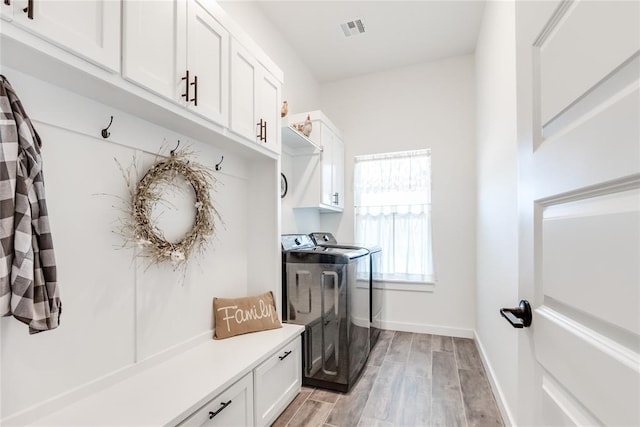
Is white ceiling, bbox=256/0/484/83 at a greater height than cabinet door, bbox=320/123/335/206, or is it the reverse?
white ceiling, bbox=256/0/484/83

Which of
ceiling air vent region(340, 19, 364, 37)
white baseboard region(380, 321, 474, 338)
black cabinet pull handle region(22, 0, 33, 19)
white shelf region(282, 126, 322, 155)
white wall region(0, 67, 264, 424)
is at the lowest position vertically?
white baseboard region(380, 321, 474, 338)

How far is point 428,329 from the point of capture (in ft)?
11.5

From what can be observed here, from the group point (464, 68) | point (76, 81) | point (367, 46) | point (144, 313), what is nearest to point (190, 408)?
point (144, 313)

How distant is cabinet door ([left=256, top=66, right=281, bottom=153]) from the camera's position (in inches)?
82.0

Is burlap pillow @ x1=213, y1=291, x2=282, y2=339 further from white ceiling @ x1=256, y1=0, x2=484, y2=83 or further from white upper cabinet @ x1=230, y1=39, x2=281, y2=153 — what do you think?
white ceiling @ x1=256, y1=0, x2=484, y2=83

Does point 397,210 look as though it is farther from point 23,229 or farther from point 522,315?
point 23,229

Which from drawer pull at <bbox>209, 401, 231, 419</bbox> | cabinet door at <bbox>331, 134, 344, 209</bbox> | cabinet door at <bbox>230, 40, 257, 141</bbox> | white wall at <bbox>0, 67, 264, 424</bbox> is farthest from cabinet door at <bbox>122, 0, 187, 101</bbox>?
cabinet door at <bbox>331, 134, 344, 209</bbox>

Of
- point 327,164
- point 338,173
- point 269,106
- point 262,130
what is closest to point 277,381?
point 262,130

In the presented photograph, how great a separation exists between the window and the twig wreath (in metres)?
2.21

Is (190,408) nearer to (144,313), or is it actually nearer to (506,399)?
(144,313)

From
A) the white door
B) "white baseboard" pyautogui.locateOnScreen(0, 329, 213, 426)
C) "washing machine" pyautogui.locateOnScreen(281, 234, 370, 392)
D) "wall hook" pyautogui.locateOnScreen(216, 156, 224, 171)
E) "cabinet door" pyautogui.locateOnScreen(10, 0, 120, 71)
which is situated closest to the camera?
the white door

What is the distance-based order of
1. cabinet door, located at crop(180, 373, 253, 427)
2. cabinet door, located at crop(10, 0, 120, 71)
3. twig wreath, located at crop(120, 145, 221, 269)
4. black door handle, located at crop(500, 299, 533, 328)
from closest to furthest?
1. black door handle, located at crop(500, 299, 533, 328)
2. cabinet door, located at crop(10, 0, 120, 71)
3. cabinet door, located at crop(180, 373, 253, 427)
4. twig wreath, located at crop(120, 145, 221, 269)

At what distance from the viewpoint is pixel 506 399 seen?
1.89 meters

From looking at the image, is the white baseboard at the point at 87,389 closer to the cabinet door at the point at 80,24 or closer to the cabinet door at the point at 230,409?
the cabinet door at the point at 230,409
